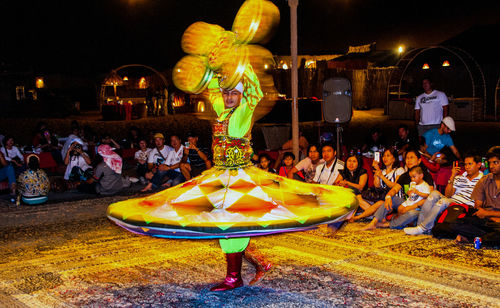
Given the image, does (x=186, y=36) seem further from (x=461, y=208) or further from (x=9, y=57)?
(x=9, y=57)

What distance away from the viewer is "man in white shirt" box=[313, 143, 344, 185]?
25.9ft

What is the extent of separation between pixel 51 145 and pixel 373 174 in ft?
24.2

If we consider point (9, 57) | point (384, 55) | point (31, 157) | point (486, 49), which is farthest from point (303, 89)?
point (31, 157)

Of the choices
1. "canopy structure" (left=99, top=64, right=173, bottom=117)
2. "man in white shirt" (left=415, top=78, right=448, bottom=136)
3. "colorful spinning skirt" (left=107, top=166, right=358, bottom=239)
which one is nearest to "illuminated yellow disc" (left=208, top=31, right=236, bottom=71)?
"colorful spinning skirt" (left=107, top=166, right=358, bottom=239)

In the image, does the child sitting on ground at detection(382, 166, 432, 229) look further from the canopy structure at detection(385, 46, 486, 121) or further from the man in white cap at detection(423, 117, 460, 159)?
the canopy structure at detection(385, 46, 486, 121)

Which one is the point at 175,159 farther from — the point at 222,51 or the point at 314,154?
the point at 222,51

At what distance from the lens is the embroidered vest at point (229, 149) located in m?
4.52

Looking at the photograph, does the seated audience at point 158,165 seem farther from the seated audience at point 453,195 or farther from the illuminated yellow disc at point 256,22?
the illuminated yellow disc at point 256,22

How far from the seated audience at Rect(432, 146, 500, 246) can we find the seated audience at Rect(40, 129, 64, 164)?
8250 millimetres

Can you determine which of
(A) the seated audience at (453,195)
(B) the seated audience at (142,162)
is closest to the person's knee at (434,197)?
(A) the seated audience at (453,195)

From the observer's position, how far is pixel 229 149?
4.52 metres

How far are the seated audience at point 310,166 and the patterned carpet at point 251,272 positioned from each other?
5.28 feet

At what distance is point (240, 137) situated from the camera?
4566 mm

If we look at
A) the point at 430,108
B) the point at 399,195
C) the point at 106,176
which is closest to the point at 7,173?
the point at 106,176
